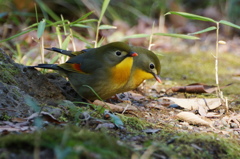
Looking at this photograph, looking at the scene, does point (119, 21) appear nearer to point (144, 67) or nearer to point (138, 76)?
point (144, 67)

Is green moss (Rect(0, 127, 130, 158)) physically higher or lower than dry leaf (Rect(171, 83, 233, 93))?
lower

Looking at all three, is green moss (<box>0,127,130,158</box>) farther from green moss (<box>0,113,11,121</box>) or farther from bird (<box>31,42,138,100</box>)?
bird (<box>31,42,138,100</box>)

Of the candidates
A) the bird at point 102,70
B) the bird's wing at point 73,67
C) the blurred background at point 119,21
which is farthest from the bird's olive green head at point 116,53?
the blurred background at point 119,21

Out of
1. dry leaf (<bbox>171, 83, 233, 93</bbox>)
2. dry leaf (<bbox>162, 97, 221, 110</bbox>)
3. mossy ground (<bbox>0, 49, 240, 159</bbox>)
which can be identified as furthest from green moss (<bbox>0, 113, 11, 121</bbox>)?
dry leaf (<bbox>171, 83, 233, 93</bbox>)

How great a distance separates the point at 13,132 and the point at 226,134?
5.94 ft

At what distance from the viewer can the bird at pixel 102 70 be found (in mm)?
3645

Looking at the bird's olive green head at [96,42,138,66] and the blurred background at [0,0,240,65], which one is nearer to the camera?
the bird's olive green head at [96,42,138,66]

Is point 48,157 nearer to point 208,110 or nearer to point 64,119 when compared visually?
point 64,119

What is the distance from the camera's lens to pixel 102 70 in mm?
3660

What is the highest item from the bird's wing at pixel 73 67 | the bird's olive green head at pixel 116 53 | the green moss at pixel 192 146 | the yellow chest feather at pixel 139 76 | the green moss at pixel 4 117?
the bird's olive green head at pixel 116 53

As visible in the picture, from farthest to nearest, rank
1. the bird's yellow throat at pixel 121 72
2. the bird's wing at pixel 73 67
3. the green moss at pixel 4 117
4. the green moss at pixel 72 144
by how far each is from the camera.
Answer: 1. the bird's wing at pixel 73 67
2. the bird's yellow throat at pixel 121 72
3. the green moss at pixel 4 117
4. the green moss at pixel 72 144

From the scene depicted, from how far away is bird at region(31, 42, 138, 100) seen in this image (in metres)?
3.64

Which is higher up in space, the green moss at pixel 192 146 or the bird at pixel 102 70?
the bird at pixel 102 70

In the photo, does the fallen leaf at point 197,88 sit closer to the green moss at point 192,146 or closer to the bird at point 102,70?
the bird at point 102,70
